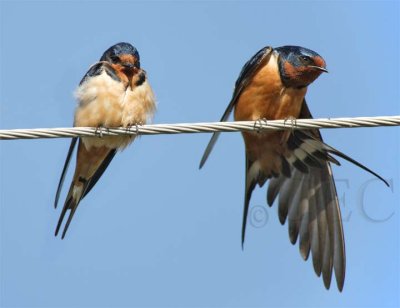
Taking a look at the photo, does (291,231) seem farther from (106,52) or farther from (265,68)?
(106,52)

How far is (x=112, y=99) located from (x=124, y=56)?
286mm

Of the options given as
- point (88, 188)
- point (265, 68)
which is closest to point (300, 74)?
point (265, 68)

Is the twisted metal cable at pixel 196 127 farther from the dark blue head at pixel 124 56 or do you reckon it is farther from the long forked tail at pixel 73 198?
the long forked tail at pixel 73 198

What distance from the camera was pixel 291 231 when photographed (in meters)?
6.13

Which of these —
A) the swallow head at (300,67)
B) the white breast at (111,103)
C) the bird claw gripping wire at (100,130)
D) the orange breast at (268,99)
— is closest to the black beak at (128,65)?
the white breast at (111,103)

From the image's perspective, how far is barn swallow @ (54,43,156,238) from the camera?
522cm

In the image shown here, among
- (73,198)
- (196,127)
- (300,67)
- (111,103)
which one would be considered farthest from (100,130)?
(300,67)

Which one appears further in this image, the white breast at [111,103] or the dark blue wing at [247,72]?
the dark blue wing at [247,72]

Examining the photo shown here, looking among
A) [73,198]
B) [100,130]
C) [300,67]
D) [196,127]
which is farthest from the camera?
[73,198]

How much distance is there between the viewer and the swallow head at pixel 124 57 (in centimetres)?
536

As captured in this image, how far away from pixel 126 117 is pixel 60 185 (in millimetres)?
689

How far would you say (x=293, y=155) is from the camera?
5.98 meters

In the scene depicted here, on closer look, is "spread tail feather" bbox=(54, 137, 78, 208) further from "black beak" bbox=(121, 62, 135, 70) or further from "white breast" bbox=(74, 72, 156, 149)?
"black beak" bbox=(121, 62, 135, 70)

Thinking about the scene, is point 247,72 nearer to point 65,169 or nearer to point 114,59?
point 114,59
